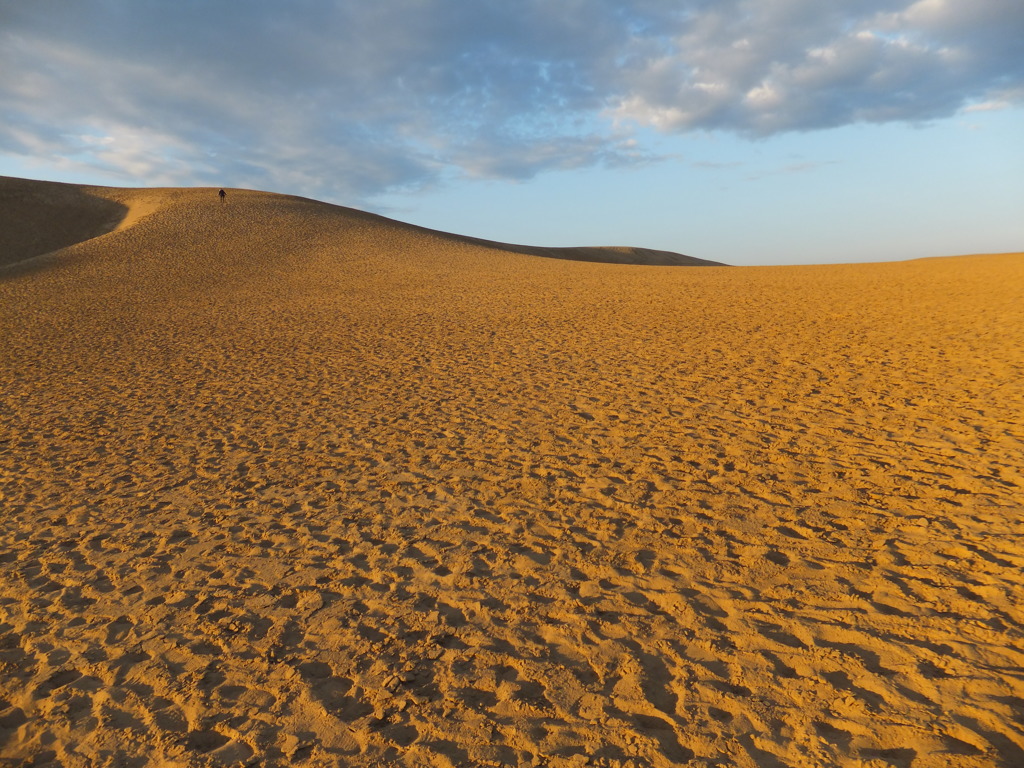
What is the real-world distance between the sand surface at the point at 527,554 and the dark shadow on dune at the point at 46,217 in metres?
29.1

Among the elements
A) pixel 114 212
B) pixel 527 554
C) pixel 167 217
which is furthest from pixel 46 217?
pixel 527 554

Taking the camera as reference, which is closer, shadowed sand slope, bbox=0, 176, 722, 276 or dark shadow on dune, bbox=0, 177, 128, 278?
shadowed sand slope, bbox=0, 176, 722, 276

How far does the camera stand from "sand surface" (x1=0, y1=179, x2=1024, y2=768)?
3623 mm

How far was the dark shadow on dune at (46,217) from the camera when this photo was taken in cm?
3684

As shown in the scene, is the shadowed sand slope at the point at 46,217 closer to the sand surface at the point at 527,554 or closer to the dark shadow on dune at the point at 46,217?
the dark shadow on dune at the point at 46,217

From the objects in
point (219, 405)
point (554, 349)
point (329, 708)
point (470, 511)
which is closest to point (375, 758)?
point (329, 708)

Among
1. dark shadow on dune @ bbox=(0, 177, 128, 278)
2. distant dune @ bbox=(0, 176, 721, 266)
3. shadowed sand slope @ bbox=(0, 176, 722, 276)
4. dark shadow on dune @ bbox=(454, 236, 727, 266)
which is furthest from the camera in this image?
dark shadow on dune @ bbox=(454, 236, 727, 266)

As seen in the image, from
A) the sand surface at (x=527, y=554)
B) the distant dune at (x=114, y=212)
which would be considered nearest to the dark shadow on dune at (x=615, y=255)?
the distant dune at (x=114, y=212)

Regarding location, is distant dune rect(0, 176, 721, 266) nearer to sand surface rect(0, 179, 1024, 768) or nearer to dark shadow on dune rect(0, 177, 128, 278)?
dark shadow on dune rect(0, 177, 128, 278)

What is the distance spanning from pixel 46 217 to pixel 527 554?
154ft

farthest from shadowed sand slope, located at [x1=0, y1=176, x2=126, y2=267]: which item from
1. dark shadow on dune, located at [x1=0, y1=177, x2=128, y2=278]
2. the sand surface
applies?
the sand surface

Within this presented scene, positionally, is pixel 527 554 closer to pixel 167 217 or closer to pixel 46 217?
pixel 167 217

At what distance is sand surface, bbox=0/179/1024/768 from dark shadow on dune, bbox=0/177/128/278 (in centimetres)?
2907

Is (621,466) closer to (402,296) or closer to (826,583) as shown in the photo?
(826,583)
